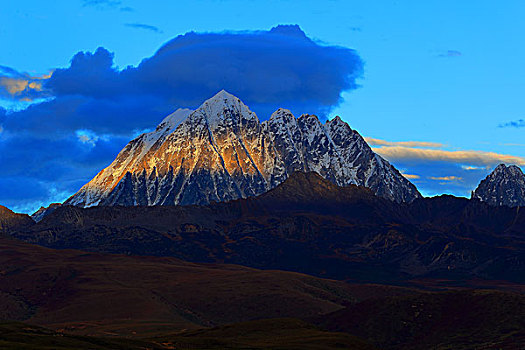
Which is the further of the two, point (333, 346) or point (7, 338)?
point (333, 346)

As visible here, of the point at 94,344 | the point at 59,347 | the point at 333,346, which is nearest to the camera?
the point at 59,347

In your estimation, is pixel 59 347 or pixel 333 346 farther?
pixel 333 346

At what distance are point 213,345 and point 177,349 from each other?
31.9 feet

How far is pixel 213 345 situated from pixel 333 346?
29.5 metres

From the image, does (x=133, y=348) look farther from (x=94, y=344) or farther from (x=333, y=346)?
(x=333, y=346)

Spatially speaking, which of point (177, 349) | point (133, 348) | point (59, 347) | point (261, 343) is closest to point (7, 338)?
point (59, 347)

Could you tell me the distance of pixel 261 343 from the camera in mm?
199500

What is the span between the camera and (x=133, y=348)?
17338 cm

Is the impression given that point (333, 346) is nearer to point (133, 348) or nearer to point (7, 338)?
point (133, 348)

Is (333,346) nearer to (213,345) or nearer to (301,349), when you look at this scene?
(301,349)

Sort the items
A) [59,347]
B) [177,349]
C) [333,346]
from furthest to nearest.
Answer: [333,346]
[177,349]
[59,347]

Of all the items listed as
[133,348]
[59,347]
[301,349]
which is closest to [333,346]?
[301,349]

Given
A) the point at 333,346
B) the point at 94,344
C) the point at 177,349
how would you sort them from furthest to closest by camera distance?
the point at 333,346 → the point at 177,349 → the point at 94,344

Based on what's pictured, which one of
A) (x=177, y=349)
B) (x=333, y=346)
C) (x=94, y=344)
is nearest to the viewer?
(x=94, y=344)
